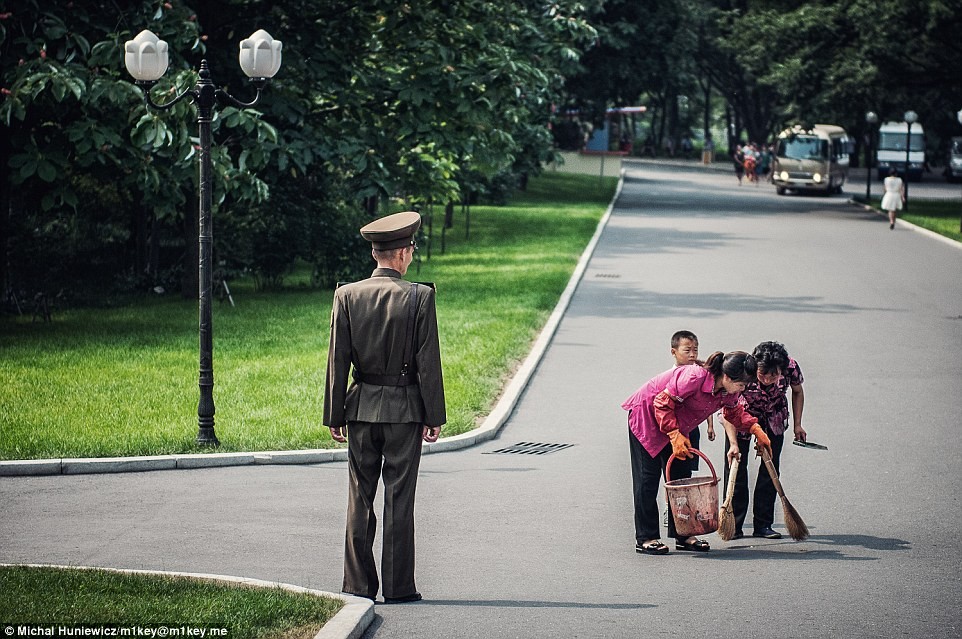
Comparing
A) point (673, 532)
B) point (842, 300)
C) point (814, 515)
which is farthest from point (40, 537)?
point (842, 300)

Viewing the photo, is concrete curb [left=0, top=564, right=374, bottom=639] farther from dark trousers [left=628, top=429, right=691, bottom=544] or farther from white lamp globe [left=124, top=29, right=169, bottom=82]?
white lamp globe [left=124, top=29, right=169, bottom=82]

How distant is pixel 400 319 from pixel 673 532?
8.14 feet

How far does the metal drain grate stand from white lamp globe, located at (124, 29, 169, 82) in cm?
441

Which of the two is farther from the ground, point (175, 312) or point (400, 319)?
point (400, 319)

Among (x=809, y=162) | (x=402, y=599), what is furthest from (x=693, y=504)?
(x=809, y=162)

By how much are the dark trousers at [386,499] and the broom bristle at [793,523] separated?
8.52 ft

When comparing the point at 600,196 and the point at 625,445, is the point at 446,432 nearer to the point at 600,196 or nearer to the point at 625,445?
the point at 625,445

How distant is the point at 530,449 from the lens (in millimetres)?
11234

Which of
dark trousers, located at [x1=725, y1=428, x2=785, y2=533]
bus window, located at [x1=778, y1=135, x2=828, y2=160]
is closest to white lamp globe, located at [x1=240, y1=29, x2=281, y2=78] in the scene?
dark trousers, located at [x1=725, y1=428, x2=785, y2=533]

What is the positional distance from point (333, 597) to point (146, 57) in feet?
21.7

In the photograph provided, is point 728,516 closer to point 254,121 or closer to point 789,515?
point 789,515

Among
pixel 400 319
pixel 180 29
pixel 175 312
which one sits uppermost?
pixel 180 29

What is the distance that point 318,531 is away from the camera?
8359 mm

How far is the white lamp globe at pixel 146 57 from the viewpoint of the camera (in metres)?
11.6
